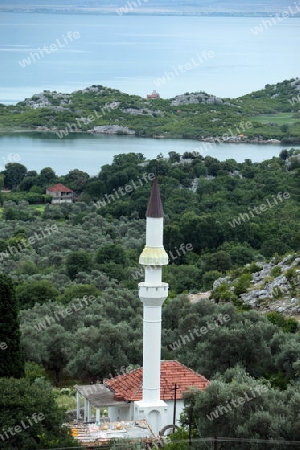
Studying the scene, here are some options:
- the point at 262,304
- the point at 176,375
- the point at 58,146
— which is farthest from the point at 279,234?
the point at 58,146

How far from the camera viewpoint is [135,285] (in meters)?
42.3

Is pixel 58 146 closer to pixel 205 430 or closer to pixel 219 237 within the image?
pixel 219 237

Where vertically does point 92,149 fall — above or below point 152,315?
above

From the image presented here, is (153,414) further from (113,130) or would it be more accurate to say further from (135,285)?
(113,130)

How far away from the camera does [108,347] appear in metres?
27.1

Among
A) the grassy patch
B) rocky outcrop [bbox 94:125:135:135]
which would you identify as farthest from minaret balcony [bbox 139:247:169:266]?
Result: rocky outcrop [bbox 94:125:135:135]

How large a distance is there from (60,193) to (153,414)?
192ft

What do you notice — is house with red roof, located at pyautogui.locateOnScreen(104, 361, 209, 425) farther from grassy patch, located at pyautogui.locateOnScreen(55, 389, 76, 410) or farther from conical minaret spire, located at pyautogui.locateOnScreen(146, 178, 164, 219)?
conical minaret spire, located at pyautogui.locateOnScreen(146, 178, 164, 219)

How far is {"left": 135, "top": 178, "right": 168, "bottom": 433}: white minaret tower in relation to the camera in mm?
22438

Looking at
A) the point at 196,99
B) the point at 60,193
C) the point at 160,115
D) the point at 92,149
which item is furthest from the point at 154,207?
the point at 196,99

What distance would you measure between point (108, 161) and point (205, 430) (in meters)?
93.2

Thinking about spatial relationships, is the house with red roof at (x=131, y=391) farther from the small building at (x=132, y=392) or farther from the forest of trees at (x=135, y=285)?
the forest of trees at (x=135, y=285)

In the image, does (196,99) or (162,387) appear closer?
(162,387)

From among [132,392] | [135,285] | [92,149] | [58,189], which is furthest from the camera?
[92,149]
